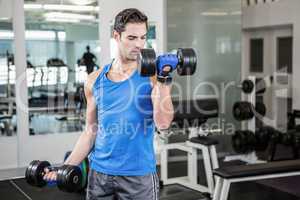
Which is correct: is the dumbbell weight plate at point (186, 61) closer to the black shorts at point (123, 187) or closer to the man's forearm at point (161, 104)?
the man's forearm at point (161, 104)

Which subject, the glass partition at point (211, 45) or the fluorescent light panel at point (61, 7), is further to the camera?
the glass partition at point (211, 45)

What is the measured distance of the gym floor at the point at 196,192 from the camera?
353cm

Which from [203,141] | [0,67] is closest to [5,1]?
[0,67]

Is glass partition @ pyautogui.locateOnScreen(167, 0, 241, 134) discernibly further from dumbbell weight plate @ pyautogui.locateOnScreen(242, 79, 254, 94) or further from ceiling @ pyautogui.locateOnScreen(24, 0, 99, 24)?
ceiling @ pyautogui.locateOnScreen(24, 0, 99, 24)

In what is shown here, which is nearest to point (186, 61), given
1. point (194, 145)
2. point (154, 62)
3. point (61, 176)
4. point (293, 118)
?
point (154, 62)

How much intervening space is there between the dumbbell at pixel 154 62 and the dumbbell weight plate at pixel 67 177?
45cm

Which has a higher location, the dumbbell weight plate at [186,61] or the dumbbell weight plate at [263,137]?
the dumbbell weight plate at [186,61]

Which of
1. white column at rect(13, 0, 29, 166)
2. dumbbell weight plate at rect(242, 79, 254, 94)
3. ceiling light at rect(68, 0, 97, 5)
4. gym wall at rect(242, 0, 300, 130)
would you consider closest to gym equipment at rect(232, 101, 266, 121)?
dumbbell weight plate at rect(242, 79, 254, 94)

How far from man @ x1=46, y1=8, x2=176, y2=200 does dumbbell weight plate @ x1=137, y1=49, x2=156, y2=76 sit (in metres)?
0.04

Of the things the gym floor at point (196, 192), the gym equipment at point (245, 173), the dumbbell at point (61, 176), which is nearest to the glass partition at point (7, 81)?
the gym floor at point (196, 192)

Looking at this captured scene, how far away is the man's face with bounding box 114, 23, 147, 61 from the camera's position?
1408 millimetres

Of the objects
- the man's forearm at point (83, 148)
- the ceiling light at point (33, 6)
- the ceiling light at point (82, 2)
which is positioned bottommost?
the man's forearm at point (83, 148)

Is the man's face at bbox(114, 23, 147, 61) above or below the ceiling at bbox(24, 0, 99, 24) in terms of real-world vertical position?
below

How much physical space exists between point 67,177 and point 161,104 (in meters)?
0.44
